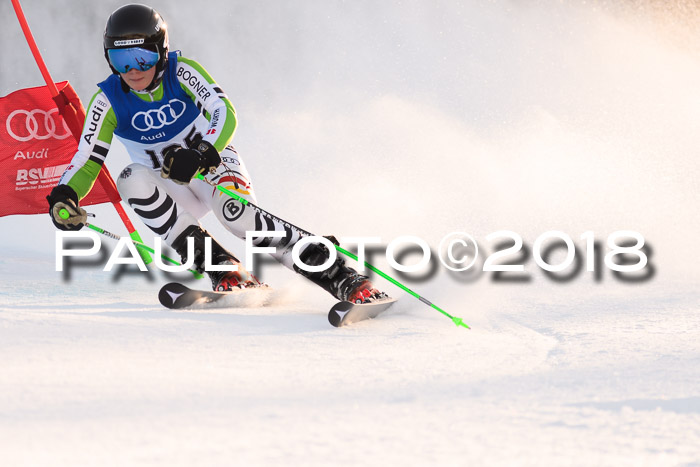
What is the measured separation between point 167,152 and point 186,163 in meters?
0.23

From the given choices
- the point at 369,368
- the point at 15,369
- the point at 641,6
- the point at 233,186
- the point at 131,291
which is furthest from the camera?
the point at 641,6

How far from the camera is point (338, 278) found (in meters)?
3.16

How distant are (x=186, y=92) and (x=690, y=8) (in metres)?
11.0

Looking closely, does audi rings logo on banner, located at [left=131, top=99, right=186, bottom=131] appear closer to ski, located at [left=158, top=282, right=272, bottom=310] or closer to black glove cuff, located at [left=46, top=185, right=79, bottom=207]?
black glove cuff, located at [left=46, top=185, right=79, bottom=207]

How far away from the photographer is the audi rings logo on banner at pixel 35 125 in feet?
11.9

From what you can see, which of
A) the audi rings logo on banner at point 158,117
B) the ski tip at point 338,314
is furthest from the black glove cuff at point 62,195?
the ski tip at point 338,314

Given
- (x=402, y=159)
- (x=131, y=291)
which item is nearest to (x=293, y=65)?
(x=402, y=159)

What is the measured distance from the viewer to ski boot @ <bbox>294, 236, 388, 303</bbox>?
3.06m

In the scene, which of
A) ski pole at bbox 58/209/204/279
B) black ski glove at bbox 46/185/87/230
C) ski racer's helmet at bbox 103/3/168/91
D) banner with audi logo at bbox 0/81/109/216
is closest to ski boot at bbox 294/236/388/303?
ski pole at bbox 58/209/204/279

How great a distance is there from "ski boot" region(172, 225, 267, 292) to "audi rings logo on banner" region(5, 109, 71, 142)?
1.00 meters

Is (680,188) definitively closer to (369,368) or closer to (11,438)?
(369,368)

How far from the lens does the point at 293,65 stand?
1192 centimetres

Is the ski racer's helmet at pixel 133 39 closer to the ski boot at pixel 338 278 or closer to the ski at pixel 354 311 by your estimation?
the ski boot at pixel 338 278

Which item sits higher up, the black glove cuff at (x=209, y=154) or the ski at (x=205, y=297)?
the black glove cuff at (x=209, y=154)
